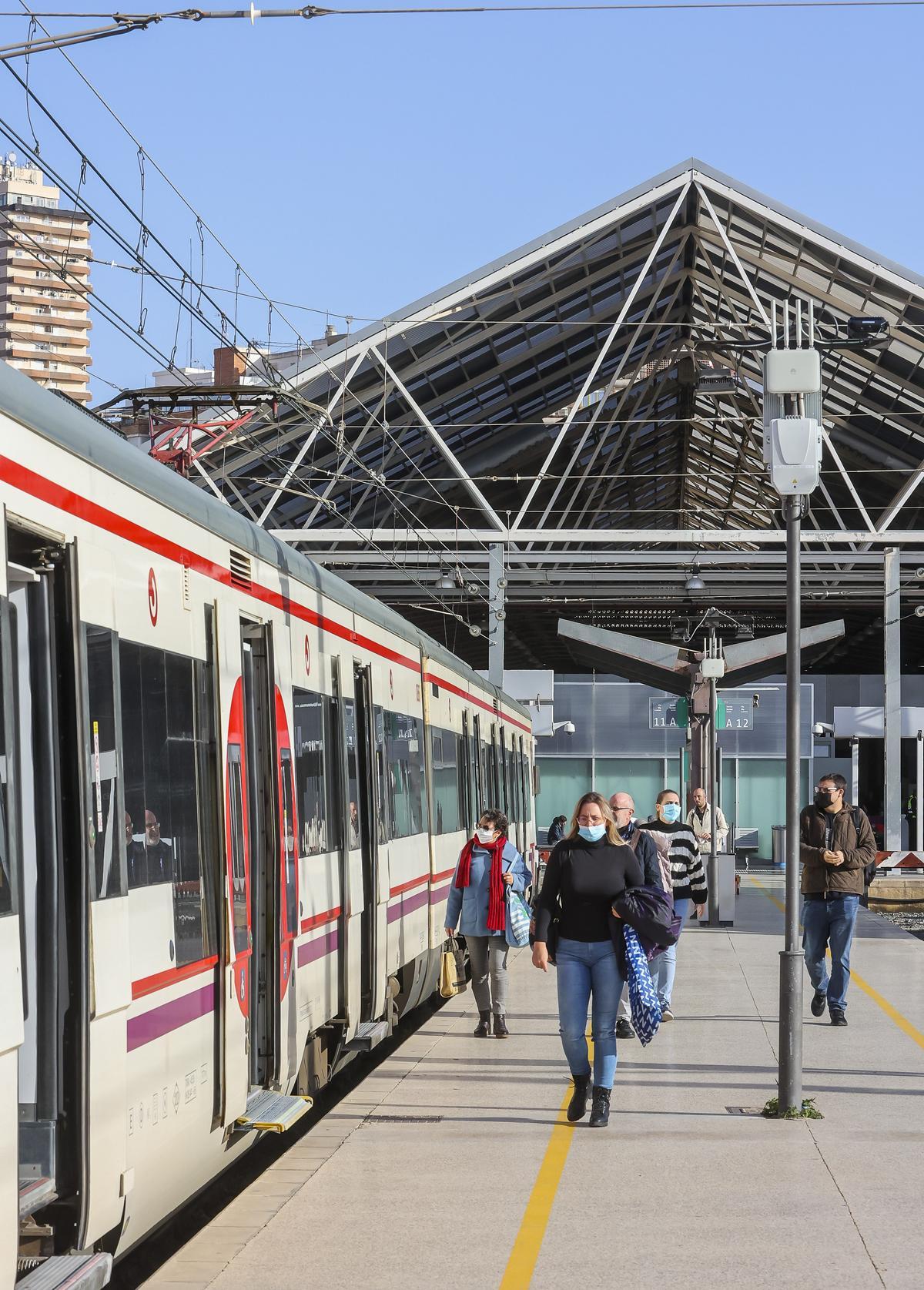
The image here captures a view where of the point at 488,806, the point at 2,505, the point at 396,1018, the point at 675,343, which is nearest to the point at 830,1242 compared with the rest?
the point at 2,505

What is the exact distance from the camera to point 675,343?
38719mm

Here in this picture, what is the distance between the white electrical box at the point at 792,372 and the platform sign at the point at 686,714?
16233mm

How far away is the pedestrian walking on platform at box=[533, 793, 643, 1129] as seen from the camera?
8.98m

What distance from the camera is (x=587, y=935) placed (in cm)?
899

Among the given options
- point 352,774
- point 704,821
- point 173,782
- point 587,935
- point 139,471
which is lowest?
point 704,821

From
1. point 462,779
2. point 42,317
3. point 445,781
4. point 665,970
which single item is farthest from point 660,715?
point 42,317

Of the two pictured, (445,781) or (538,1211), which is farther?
(445,781)

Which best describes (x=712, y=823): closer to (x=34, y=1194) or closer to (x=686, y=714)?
(x=686, y=714)

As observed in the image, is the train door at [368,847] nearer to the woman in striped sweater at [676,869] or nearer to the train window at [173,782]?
the woman in striped sweater at [676,869]

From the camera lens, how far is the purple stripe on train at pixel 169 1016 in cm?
549

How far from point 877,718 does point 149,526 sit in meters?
36.7

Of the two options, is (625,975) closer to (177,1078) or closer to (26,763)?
(177,1078)

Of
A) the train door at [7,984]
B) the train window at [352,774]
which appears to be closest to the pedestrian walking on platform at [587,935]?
the train window at [352,774]

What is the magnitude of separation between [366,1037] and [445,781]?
5466 millimetres
